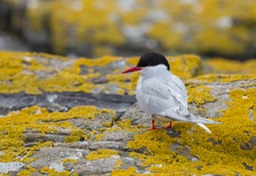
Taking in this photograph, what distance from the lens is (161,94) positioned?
514 centimetres

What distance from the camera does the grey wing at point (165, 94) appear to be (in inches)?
195

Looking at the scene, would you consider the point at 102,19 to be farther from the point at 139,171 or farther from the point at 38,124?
the point at 139,171

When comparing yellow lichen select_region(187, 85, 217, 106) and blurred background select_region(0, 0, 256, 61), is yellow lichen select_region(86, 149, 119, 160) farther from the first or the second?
blurred background select_region(0, 0, 256, 61)

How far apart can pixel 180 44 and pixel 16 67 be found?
4691 millimetres

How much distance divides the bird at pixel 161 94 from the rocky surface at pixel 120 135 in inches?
11.3

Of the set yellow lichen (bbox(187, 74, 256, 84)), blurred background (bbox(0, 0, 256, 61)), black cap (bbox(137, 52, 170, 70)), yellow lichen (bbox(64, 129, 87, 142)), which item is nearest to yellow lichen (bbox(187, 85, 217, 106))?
yellow lichen (bbox(187, 74, 256, 84))

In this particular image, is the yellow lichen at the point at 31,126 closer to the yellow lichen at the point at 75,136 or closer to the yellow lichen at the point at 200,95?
the yellow lichen at the point at 75,136

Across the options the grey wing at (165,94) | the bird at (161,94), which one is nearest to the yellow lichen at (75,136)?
the bird at (161,94)

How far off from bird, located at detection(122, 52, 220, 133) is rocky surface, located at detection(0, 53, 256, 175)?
29 cm

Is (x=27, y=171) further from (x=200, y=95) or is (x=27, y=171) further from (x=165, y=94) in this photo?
(x=200, y=95)

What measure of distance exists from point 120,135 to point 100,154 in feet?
1.56

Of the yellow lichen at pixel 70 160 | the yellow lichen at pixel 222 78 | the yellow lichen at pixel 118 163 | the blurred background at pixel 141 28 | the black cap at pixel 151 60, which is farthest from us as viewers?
the blurred background at pixel 141 28

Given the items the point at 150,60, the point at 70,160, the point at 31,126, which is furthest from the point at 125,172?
the point at 150,60

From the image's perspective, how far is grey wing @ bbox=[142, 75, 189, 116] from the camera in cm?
496
